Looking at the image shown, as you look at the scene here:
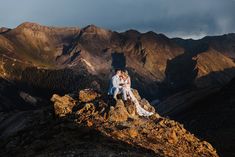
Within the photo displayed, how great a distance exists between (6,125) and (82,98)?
165 feet

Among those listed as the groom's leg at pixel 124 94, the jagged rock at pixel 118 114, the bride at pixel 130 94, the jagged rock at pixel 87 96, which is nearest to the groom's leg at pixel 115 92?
the groom's leg at pixel 124 94

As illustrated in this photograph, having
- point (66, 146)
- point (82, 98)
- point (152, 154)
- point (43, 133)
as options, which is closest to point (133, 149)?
point (152, 154)

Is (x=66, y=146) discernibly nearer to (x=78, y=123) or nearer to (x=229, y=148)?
(x=78, y=123)

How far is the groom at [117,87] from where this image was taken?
50406mm

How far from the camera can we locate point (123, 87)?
1997 inches

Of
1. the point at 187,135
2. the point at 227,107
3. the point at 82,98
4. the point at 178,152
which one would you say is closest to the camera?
the point at 178,152

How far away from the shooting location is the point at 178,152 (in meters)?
45.8

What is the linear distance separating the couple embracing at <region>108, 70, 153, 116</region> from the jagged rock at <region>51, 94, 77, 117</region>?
4.64 meters

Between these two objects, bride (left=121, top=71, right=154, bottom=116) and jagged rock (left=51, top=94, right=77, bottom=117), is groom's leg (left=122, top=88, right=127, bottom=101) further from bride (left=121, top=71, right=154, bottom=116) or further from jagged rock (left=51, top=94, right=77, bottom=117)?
jagged rock (left=51, top=94, right=77, bottom=117)

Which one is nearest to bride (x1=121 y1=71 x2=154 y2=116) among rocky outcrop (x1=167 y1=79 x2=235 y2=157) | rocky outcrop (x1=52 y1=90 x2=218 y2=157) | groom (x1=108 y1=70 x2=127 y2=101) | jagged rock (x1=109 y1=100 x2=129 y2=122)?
groom (x1=108 y1=70 x2=127 y2=101)

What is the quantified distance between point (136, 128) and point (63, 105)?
910 cm

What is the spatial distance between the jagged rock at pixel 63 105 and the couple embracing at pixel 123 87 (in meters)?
4.64

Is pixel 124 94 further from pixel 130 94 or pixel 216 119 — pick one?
pixel 216 119

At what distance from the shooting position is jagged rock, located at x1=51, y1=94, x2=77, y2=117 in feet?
170
